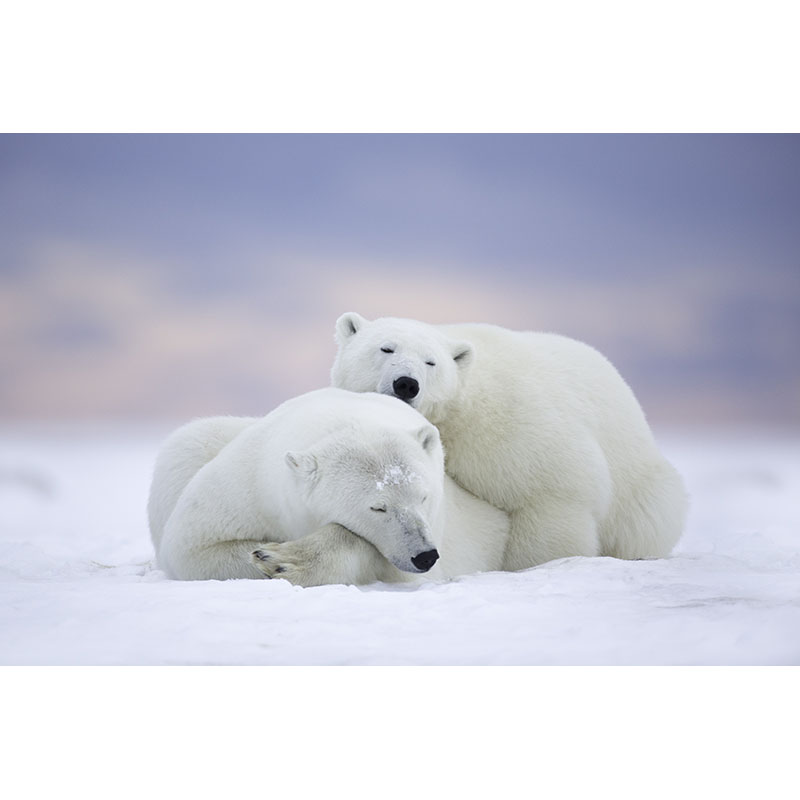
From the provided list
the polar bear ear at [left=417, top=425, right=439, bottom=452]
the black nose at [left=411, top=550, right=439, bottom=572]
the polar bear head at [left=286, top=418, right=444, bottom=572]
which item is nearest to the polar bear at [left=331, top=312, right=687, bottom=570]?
the polar bear ear at [left=417, top=425, right=439, bottom=452]

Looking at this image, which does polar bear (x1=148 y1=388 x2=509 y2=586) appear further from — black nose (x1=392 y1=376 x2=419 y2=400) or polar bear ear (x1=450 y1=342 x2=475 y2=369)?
polar bear ear (x1=450 y1=342 x2=475 y2=369)

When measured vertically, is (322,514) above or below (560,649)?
above

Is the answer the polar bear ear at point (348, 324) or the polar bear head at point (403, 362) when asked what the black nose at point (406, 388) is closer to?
the polar bear head at point (403, 362)

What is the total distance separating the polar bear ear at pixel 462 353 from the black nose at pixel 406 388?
1.43 feet

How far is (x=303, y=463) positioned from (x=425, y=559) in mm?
709

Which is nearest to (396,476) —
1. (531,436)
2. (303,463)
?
(303,463)

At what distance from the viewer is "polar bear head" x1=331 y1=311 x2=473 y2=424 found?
18.2 feet

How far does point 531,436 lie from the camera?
18.9 ft

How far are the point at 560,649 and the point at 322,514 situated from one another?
1.46 metres

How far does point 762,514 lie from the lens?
352 inches

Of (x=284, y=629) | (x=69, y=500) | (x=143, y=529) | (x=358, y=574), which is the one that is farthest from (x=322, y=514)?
(x=69, y=500)

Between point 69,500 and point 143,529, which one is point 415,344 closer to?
point 143,529

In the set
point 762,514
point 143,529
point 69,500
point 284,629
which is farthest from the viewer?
point 69,500
